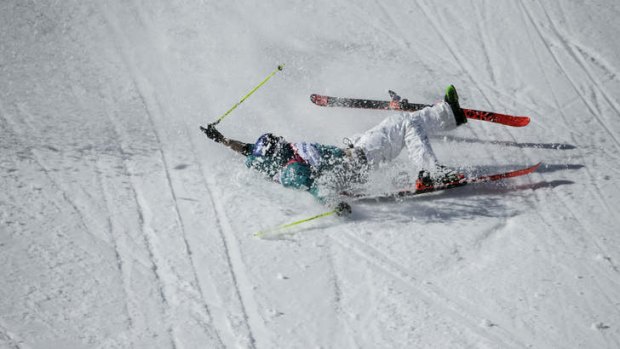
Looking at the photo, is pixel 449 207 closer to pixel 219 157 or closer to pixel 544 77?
pixel 219 157

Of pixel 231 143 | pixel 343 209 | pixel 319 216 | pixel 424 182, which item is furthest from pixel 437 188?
pixel 231 143

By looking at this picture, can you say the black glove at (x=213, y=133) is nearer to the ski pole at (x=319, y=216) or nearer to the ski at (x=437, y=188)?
the ski pole at (x=319, y=216)

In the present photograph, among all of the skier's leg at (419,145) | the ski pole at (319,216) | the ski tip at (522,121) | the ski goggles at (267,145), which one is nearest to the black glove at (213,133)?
the ski goggles at (267,145)

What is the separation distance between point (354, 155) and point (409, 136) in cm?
59

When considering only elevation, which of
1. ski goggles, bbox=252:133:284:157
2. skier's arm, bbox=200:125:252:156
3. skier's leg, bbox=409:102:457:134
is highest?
skier's arm, bbox=200:125:252:156

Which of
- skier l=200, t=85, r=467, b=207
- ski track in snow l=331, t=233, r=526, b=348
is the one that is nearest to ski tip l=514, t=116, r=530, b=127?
skier l=200, t=85, r=467, b=207

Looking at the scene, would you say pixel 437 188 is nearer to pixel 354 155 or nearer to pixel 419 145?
pixel 419 145

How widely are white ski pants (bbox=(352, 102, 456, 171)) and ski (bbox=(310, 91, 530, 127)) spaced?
66 cm

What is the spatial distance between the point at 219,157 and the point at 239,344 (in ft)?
8.42

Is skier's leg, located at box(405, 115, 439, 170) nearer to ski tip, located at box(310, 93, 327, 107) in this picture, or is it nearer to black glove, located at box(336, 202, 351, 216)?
black glove, located at box(336, 202, 351, 216)

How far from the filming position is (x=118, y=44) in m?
7.85

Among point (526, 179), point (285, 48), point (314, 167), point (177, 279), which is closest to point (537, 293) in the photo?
point (526, 179)

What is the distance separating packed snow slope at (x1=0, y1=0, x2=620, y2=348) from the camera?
4.02m

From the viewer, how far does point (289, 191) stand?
543cm
